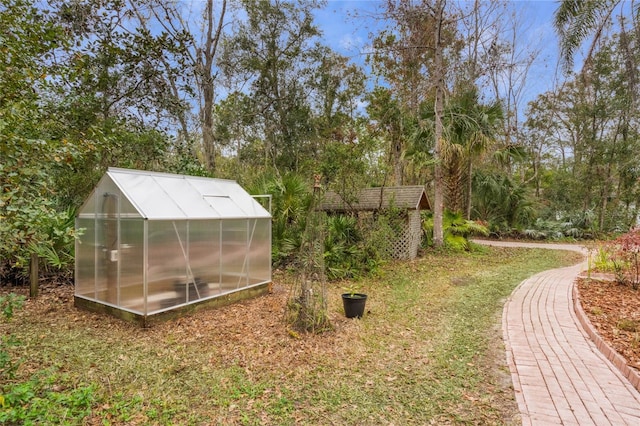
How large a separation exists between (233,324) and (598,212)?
23.0m

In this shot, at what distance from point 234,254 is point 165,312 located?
1592 millimetres

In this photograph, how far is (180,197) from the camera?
6074 mm

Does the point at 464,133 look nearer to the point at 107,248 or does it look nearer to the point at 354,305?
the point at 354,305

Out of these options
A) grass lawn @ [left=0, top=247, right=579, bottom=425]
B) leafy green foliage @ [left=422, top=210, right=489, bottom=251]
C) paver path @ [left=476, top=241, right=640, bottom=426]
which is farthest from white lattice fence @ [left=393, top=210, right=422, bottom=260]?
paver path @ [left=476, top=241, right=640, bottom=426]

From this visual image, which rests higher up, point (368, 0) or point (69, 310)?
point (368, 0)

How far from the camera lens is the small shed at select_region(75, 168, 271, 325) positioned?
531 cm

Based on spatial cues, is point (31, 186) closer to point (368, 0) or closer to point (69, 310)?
point (69, 310)

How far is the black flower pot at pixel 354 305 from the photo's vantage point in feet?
19.3

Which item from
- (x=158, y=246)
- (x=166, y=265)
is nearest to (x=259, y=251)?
(x=166, y=265)

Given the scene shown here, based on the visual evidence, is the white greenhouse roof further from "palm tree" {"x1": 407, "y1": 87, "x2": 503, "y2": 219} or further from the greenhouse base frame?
"palm tree" {"x1": 407, "y1": 87, "x2": 503, "y2": 219}

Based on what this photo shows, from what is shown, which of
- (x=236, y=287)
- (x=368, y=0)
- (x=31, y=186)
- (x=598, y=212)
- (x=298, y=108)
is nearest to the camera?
(x=31, y=186)

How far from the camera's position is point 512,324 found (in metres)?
5.65

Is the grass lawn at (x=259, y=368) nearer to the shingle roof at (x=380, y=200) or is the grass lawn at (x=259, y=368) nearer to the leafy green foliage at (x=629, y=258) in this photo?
the leafy green foliage at (x=629, y=258)

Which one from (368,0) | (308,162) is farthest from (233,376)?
(368,0)
